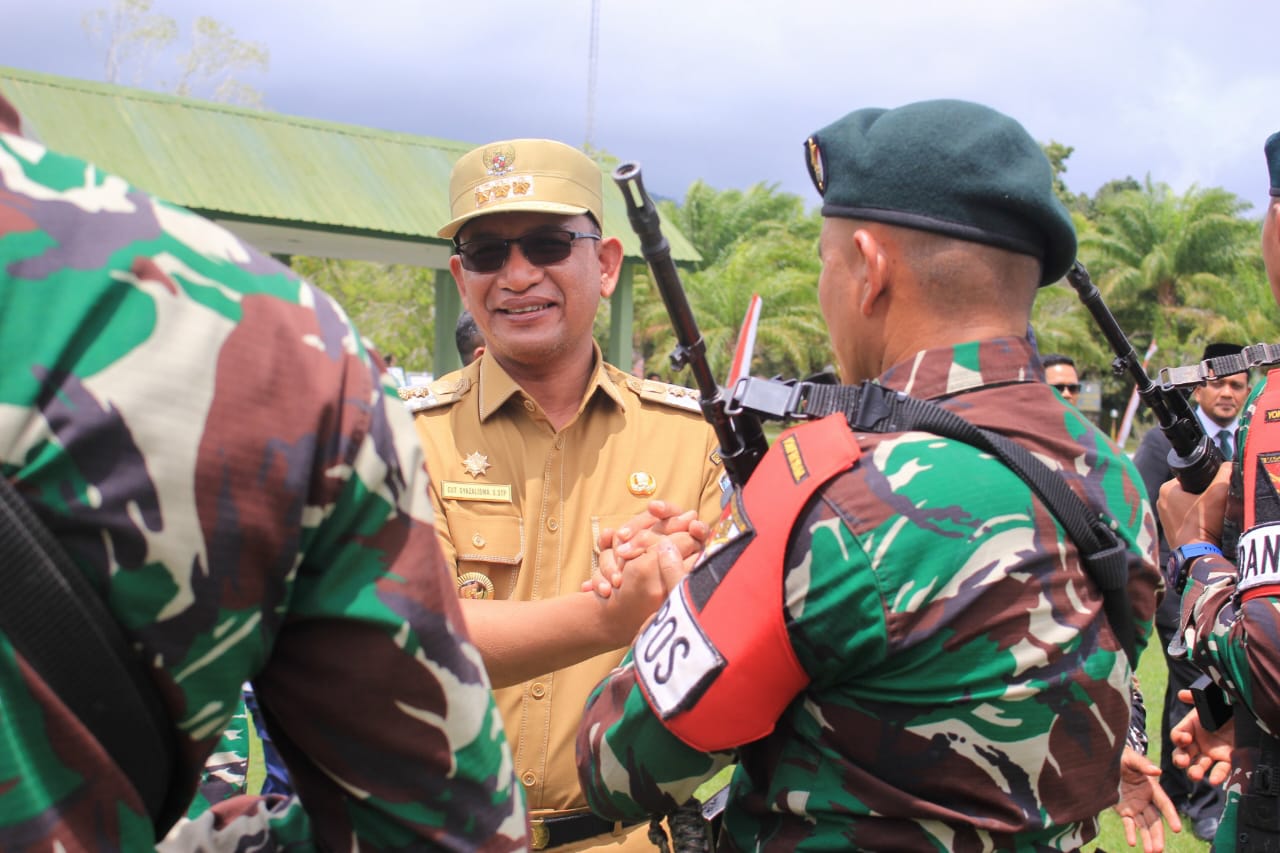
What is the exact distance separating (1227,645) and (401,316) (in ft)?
97.0

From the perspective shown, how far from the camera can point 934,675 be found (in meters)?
1.62

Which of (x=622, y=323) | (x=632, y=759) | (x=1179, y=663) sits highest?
(x=632, y=759)

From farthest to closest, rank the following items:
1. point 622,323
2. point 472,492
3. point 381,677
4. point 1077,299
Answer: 1. point 1077,299
2. point 622,323
3. point 472,492
4. point 381,677

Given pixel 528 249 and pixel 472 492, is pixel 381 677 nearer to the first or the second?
pixel 472 492

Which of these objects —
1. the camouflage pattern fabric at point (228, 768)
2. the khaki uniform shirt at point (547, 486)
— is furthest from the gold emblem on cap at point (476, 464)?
the camouflage pattern fabric at point (228, 768)

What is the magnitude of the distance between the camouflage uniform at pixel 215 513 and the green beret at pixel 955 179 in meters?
1.03

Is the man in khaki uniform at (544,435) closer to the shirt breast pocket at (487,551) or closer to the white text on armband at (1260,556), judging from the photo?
the shirt breast pocket at (487,551)

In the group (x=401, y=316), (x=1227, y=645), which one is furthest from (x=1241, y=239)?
(x=1227, y=645)

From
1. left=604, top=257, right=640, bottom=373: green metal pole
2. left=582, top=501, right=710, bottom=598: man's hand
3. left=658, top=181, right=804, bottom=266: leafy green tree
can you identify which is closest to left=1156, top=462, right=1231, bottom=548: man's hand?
left=582, top=501, right=710, bottom=598: man's hand

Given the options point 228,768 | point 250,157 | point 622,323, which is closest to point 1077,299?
point 622,323

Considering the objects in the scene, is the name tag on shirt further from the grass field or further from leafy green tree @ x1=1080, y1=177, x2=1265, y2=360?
leafy green tree @ x1=1080, y1=177, x2=1265, y2=360

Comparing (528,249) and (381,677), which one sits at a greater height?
(528,249)

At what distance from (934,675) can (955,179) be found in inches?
30.0

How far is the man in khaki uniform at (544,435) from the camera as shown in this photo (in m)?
2.60
